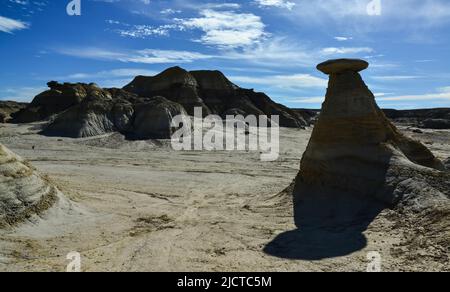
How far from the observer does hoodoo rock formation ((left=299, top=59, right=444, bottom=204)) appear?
8.91 m

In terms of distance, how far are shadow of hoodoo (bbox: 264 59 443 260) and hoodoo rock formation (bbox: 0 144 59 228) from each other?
14.5 feet

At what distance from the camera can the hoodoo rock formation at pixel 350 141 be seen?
891 centimetres

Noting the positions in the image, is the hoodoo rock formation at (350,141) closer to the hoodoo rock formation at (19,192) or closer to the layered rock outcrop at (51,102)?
the hoodoo rock formation at (19,192)

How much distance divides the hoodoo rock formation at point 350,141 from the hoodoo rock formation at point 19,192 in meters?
5.56

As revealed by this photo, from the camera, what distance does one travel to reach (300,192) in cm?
990

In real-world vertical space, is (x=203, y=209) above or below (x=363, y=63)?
below

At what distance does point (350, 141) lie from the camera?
30.7ft

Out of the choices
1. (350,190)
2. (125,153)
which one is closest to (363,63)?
(350,190)

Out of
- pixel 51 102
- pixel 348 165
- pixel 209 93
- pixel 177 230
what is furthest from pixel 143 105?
pixel 177 230

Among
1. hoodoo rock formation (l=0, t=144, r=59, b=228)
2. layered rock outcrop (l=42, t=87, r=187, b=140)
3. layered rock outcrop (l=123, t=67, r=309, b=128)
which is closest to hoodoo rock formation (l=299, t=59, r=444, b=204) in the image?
hoodoo rock formation (l=0, t=144, r=59, b=228)

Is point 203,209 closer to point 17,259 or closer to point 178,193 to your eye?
point 178,193

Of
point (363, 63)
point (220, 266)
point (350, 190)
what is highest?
point (363, 63)

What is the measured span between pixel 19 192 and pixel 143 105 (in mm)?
23146

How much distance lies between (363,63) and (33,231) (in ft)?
24.3
